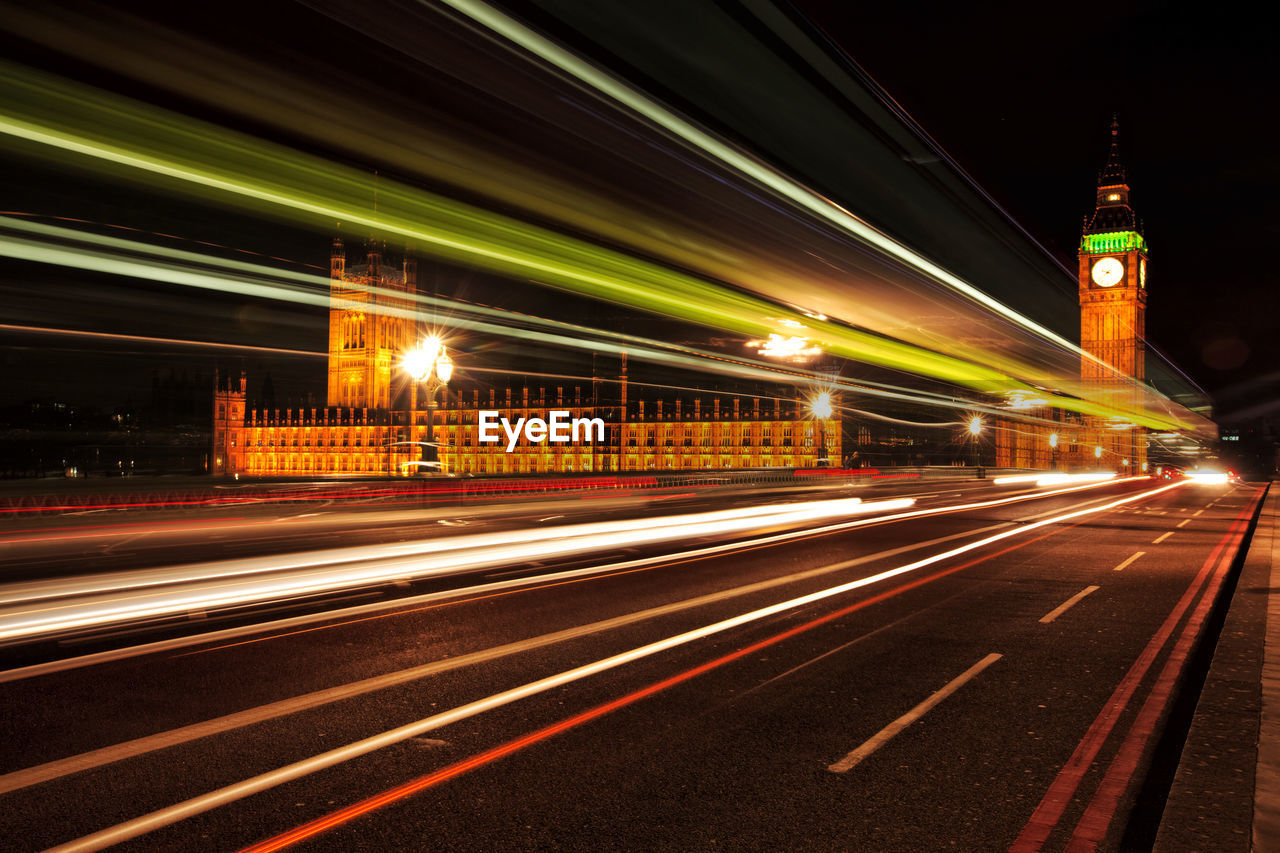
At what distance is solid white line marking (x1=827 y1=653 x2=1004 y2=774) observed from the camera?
502 cm

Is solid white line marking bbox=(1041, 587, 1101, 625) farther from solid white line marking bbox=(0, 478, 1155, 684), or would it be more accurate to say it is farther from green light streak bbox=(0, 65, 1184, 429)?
green light streak bbox=(0, 65, 1184, 429)

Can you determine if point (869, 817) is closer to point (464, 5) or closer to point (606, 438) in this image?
point (464, 5)

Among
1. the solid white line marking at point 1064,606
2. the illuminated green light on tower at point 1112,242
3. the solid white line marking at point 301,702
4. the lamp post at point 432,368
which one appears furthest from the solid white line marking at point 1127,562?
the illuminated green light on tower at point 1112,242

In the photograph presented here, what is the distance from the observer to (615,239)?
19781 mm

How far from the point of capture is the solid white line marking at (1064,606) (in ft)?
31.3

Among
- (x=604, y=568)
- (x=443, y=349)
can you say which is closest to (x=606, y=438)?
(x=443, y=349)

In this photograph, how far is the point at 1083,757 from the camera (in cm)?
513

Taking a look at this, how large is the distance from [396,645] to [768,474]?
4739 cm

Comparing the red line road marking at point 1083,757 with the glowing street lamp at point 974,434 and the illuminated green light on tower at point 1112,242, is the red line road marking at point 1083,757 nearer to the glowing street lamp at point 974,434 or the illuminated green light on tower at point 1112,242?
the glowing street lamp at point 974,434

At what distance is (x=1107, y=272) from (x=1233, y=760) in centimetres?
16767

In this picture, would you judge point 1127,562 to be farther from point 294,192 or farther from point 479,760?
point 294,192

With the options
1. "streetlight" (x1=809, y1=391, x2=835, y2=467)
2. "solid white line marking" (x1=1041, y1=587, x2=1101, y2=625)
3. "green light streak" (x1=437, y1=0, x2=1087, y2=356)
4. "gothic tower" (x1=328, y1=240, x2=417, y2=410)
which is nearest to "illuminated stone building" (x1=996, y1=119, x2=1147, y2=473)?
"streetlight" (x1=809, y1=391, x2=835, y2=467)

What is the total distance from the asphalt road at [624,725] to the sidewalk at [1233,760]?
273mm

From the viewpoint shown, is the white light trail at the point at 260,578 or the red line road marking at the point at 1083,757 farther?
the white light trail at the point at 260,578
